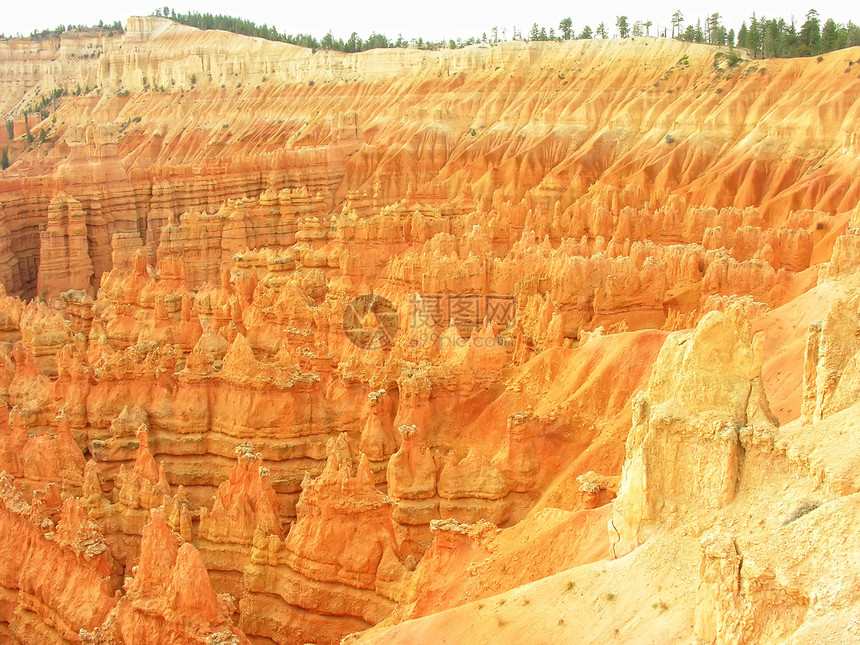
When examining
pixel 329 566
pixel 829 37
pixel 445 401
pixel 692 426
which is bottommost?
pixel 329 566

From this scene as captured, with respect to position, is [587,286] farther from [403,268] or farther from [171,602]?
[171,602]

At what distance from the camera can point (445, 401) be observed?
21.6 metres

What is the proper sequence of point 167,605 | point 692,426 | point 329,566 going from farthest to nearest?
point 329,566 < point 167,605 < point 692,426

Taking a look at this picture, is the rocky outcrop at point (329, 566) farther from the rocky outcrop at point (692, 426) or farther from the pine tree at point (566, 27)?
the pine tree at point (566, 27)

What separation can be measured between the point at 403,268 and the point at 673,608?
80.5 ft

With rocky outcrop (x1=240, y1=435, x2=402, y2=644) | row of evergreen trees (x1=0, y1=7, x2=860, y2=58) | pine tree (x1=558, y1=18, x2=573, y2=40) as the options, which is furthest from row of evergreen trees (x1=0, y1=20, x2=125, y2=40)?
rocky outcrop (x1=240, y1=435, x2=402, y2=644)

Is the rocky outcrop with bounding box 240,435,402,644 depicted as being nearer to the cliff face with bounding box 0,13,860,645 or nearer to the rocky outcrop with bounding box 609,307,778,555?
the cliff face with bounding box 0,13,860,645

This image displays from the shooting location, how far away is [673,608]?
858 cm

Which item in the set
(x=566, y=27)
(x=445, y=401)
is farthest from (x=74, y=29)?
(x=445, y=401)

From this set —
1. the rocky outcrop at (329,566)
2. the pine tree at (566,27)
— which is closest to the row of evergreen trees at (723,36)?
the pine tree at (566,27)

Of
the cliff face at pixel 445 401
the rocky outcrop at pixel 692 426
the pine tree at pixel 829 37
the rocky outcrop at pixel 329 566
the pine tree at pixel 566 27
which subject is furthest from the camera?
the pine tree at pixel 566 27

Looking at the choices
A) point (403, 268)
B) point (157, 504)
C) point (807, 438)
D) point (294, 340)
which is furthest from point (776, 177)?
point (807, 438)

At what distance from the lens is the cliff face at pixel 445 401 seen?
9352mm

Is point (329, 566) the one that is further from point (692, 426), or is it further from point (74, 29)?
point (74, 29)
